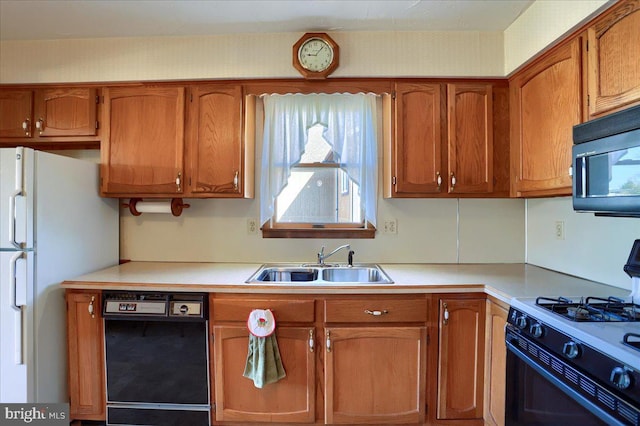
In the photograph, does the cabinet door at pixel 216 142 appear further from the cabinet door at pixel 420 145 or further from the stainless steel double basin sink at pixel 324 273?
the cabinet door at pixel 420 145

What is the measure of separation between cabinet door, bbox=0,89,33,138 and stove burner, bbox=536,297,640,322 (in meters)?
3.22

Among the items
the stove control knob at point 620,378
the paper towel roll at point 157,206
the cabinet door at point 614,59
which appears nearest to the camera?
the stove control knob at point 620,378

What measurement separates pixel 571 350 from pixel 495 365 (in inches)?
26.6

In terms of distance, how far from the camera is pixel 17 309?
5.61ft

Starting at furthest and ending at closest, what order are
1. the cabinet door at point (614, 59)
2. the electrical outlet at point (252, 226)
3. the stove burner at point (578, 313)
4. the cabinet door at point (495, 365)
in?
the electrical outlet at point (252, 226), the cabinet door at point (495, 365), the cabinet door at point (614, 59), the stove burner at point (578, 313)

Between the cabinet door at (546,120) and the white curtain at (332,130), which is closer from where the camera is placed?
the cabinet door at (546,120)

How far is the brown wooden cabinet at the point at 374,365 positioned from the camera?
1.77 meters

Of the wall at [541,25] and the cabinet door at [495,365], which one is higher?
the wall at [541,25]

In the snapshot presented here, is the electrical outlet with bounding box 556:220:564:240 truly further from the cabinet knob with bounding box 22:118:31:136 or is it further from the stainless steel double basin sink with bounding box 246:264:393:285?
the cabinet knob with bounding box 22:118:31:136

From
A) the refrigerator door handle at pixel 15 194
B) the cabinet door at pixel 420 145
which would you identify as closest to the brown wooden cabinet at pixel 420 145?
the cabinet door at pixel 420 145

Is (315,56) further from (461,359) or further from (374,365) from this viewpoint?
(461,359)

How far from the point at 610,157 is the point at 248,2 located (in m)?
1.88

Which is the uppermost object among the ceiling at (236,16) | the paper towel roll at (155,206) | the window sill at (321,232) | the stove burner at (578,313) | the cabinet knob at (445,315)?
the ceiling at (236,16)

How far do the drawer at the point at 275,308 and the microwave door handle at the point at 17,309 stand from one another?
1.04m
